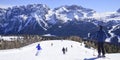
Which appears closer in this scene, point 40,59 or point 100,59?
point 100,59

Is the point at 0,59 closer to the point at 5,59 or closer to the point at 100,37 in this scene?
the point at 5,59

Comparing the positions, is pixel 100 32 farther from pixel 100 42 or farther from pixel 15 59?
pixel 15 59

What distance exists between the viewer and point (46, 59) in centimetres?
3503

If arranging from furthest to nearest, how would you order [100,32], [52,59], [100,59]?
[52,59] → [100,32] → [100,59]

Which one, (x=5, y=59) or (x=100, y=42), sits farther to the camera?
(x=5, y=59)

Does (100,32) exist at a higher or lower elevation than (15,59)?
higher

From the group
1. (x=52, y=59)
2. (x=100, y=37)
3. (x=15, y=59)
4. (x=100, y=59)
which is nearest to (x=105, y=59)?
(x=100, y=59)

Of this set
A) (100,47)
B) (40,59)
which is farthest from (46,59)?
(100,47)

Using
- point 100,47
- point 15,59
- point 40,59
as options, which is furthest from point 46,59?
point 100,47

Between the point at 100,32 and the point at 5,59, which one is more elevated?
the point at 100,32

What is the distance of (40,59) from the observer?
1379 inches

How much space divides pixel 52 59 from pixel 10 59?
454 cm

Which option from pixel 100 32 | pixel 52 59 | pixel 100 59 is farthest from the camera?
pixel 52 59

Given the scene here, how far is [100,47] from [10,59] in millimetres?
11717
